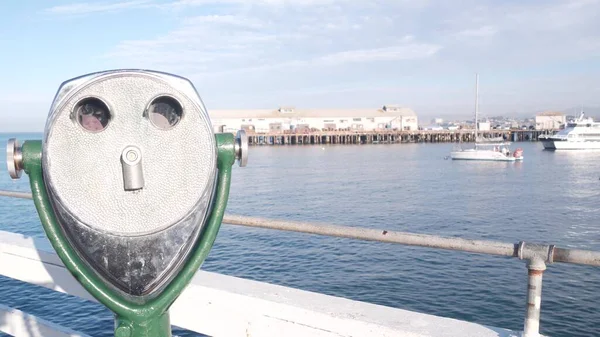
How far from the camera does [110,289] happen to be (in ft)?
4.23

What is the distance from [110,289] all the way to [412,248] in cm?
1515

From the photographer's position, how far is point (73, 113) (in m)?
1.21

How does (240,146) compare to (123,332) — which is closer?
(123,332)

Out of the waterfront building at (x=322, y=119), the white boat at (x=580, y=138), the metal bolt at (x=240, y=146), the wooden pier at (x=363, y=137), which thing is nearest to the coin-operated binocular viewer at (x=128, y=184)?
the metal bolt at (x=240, y=146)

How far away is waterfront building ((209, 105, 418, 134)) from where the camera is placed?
83188 mm

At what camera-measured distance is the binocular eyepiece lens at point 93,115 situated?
1222mm

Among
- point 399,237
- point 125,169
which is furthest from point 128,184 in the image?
point 399,237

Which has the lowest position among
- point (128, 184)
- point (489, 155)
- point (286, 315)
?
point (489, 155)

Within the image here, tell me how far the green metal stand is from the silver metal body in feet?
0.15

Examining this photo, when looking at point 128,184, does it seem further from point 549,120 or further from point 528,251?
point 549,120

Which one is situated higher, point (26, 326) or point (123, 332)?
point (123, 332)

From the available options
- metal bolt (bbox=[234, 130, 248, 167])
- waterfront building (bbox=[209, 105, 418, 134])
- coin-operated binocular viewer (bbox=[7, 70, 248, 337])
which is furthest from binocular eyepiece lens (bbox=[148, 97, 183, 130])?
waterfront building (bbox=[209, 105, 418, 134])

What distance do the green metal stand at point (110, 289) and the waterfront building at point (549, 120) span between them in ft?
350

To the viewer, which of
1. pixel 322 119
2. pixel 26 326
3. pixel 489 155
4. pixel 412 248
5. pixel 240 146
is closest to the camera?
pixel 240 146
